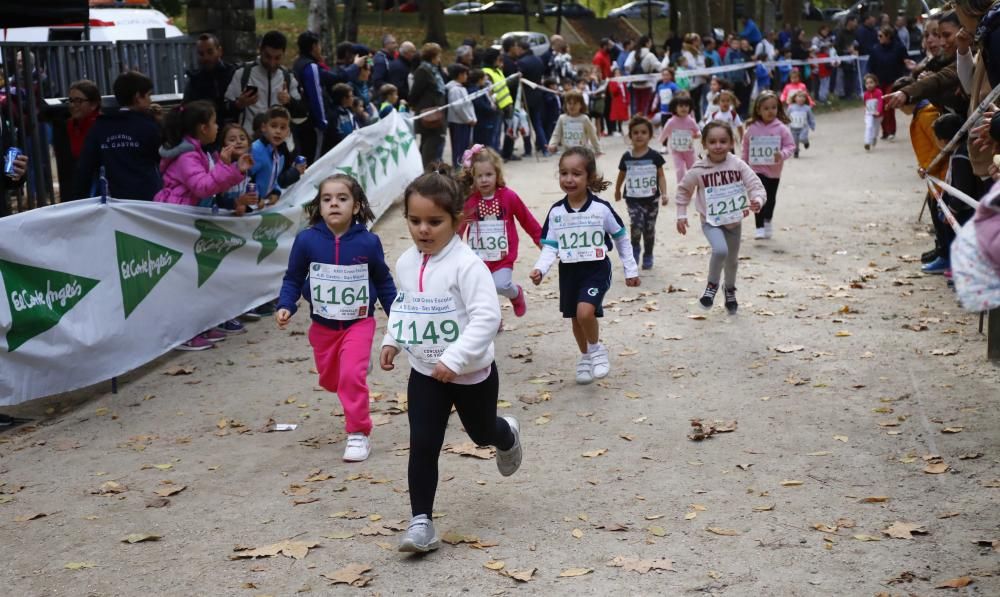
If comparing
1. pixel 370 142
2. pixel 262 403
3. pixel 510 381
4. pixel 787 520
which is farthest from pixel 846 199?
pixel 787 520

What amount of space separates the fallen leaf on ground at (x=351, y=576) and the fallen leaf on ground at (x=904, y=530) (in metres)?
2.22

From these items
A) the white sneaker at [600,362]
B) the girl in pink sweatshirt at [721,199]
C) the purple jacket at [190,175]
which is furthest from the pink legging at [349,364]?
the girl in pink sweatshirt at [721,199]

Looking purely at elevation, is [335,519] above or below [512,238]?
below

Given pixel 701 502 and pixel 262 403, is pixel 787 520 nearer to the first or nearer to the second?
pixel 701 502

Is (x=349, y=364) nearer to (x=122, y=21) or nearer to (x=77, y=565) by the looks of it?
(x=77, y=565)

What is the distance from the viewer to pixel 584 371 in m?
8.35

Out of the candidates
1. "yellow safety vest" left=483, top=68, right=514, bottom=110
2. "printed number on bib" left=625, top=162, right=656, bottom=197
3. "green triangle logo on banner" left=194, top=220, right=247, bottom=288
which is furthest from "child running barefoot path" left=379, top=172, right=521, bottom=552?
"yellow safety vest" left=483, top=68, right=514, bottom=110

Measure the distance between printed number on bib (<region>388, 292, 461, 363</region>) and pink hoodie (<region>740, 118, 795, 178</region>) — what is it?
799cm

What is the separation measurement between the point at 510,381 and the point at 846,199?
9.07 meters

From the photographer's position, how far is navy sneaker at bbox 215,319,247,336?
10.2 m

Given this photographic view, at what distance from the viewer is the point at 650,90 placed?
89.2 ft

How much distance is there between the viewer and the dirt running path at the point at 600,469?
516cm

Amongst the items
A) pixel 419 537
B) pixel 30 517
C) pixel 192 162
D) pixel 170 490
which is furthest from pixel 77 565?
pixel 192 162

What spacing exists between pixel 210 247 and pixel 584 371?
3311mm
